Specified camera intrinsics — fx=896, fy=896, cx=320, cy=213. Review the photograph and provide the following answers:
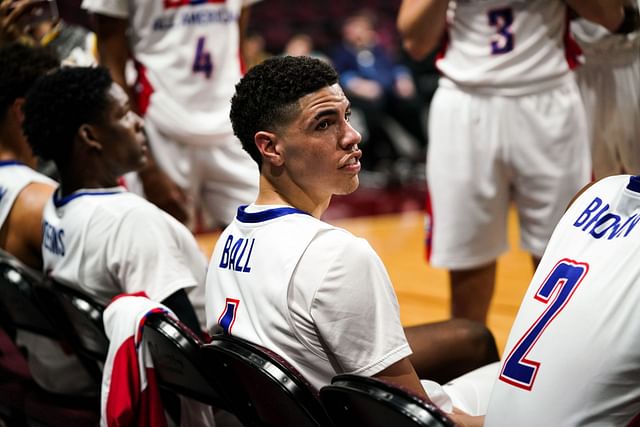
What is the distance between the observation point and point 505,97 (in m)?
2.82

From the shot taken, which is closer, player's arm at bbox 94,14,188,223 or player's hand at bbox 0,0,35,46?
player's arm at bbox 94,14,188,223

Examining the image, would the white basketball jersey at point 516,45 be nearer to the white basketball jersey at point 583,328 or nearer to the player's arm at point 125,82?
the player's arm at point 125,82

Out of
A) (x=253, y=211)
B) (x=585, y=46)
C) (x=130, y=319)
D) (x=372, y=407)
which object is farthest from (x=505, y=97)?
(x=372, y=407)

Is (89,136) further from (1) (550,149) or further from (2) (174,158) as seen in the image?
(1) (550,149)

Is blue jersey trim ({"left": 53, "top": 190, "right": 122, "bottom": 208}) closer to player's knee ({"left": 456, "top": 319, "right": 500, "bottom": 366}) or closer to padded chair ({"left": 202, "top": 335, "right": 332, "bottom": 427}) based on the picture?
padded chair ({"left": 202, "top": 335, "right": 332, "bottom": 427})

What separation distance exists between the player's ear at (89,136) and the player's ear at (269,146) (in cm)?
76

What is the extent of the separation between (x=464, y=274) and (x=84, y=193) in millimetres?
1319

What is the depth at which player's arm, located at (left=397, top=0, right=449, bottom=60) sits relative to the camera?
9.04 feet

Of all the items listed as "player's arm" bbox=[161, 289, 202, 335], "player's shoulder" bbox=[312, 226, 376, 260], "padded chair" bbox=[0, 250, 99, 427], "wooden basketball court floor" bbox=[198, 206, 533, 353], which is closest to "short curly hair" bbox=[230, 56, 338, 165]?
"player's shoulder" bbox=[312, 226, 376, 260]

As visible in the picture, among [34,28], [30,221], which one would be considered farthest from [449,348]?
[34,28]

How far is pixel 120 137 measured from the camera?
7.96 ft

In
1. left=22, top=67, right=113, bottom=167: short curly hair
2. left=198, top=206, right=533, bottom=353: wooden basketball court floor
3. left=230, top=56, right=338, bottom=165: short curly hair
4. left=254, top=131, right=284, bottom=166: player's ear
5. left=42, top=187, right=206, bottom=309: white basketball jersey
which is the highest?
left=230, top=56, right=338, bottom=165: short curly hair

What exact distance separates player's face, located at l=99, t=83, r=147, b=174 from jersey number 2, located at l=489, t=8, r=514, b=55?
115 centimetres

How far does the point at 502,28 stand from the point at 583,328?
1.65 metres
